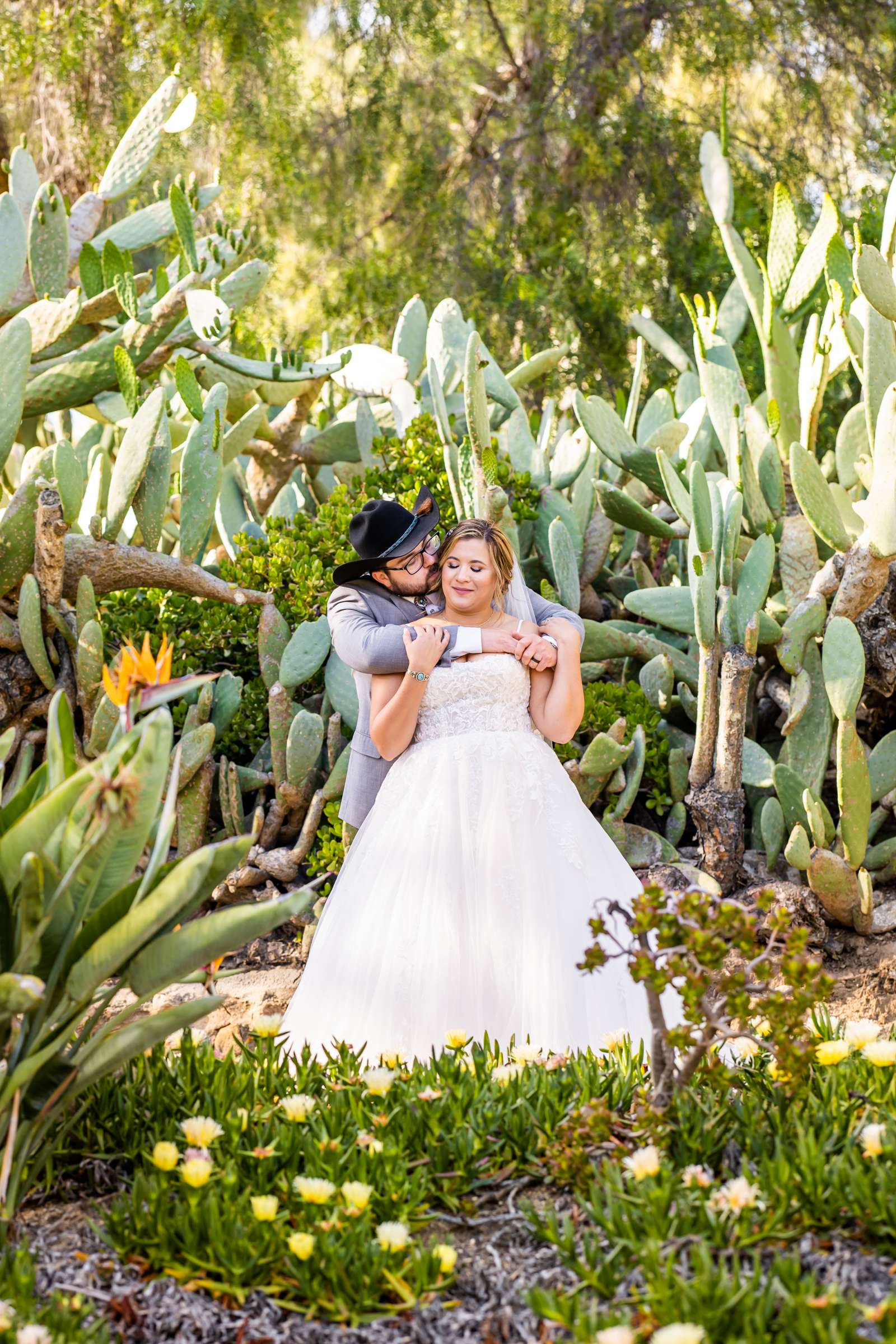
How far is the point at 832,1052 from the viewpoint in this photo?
7.71ft

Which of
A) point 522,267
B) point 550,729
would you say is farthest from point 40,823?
point 522,267

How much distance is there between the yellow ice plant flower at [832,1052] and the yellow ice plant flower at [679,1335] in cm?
82

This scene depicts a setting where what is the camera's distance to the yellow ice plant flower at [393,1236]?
1.88 metres

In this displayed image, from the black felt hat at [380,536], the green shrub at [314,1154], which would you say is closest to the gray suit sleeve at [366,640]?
the black felt hat at [380,536]

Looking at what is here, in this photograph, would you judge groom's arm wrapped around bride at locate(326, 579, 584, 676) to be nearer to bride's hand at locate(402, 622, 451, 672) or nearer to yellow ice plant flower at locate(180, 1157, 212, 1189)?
bride's hand at locate(402, 622, 451, 672)

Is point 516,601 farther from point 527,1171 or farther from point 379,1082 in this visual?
point 527,1171

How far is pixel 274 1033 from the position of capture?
267 cm

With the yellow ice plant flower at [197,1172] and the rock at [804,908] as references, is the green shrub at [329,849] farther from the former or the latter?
the yellow ice plant flower at [197,1172]

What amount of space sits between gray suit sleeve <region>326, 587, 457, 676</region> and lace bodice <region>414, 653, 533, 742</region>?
8 cm

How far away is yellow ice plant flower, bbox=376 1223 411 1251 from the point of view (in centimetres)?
188

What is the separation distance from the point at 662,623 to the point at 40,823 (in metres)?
3.18

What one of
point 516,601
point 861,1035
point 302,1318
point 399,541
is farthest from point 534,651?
point 302,1318

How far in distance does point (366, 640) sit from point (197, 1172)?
170 centimetres

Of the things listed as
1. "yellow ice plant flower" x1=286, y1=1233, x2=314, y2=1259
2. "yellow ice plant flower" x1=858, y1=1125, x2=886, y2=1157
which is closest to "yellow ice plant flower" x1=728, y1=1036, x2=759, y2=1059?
"yellow ice plant flower" x1=858, y1=1125, x2=886, y2=1157
